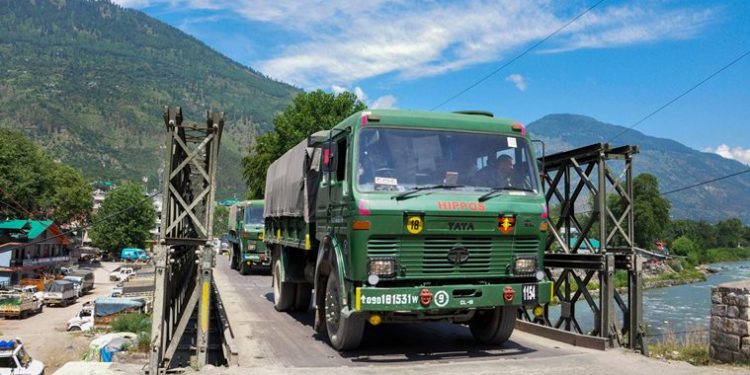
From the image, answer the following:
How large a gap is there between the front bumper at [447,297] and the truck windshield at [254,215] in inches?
711

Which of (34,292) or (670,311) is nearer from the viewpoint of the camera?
(670,311)

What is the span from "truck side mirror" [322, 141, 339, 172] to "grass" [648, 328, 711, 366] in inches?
220

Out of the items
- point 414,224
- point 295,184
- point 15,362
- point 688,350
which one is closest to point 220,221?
point 15,362

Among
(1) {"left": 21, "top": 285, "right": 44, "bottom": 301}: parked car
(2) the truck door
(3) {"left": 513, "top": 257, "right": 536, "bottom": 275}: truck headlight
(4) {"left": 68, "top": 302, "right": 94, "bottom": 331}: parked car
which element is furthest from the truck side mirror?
(1) {"left": 21, "top": 285, "right": 44, "bottom": 301}: parked car

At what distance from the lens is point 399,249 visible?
7.55 metres

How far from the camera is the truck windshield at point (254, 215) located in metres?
24.9

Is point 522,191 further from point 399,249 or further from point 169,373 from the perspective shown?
point 169,373

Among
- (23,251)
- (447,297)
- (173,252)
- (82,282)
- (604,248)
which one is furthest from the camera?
(23,251)

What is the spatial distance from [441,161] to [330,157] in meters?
1.59

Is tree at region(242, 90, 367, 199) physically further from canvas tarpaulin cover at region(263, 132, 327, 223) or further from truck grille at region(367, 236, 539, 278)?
truck grille at region(367, 236, 539, 278)

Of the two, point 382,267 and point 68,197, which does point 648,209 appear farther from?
point 382,267

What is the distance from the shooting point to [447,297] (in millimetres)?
7562

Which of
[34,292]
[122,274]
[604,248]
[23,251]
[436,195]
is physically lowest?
[34,292]

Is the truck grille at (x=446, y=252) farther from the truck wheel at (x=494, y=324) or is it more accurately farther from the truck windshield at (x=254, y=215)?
the truck windshield at (x=254, y=215)
